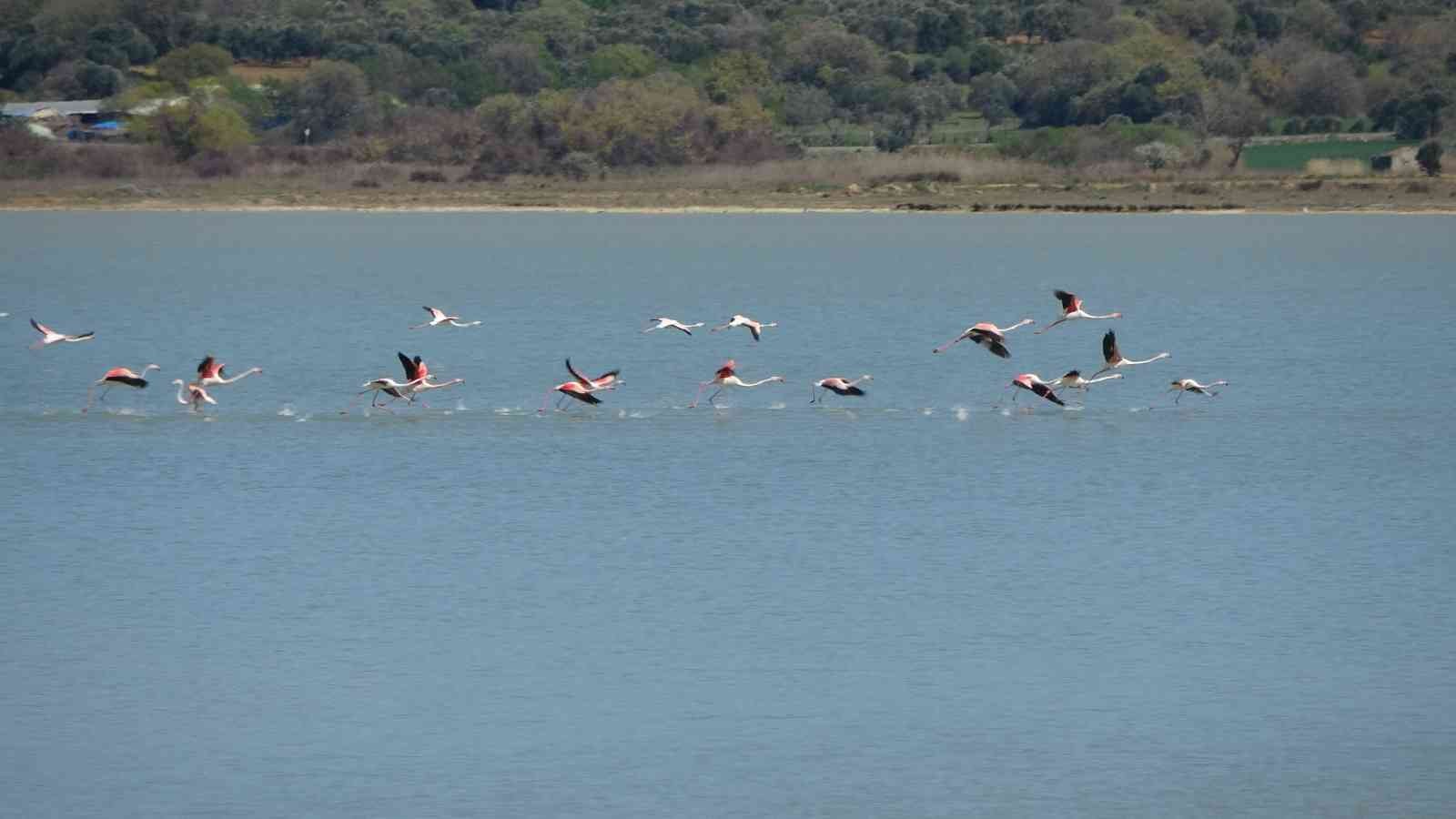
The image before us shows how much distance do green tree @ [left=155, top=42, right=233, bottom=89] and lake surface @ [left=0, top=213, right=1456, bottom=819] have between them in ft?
165

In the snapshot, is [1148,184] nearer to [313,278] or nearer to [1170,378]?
[313,278]

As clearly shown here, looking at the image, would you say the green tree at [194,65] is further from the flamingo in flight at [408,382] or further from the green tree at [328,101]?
the flamingo in flight at [408,382]

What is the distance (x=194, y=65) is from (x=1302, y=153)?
38072 millimetres

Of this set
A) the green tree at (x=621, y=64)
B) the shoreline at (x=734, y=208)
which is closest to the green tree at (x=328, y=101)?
the shoreline at (x=734, y=208)

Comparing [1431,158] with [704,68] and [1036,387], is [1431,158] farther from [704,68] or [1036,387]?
[1036,387]

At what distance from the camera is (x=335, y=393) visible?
2777cm

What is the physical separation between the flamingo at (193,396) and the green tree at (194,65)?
61.5 metres

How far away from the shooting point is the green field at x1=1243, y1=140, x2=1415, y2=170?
68562 millimetres

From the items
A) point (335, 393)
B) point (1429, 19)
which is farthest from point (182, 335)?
point (1429, 19)

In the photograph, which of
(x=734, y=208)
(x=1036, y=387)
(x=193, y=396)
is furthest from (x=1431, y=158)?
(x=193, y=396)

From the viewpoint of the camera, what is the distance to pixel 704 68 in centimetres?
8369

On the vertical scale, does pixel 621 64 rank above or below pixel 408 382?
above

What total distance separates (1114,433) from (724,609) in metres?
9.33

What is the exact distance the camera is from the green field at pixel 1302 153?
225 ft
